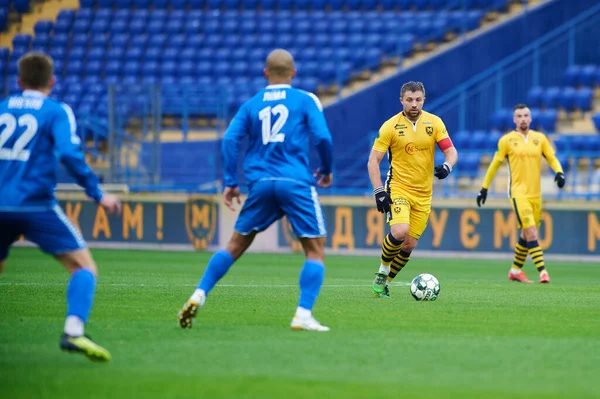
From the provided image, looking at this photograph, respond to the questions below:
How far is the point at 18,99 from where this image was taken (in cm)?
719

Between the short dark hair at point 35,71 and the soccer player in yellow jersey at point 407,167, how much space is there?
5216 mm

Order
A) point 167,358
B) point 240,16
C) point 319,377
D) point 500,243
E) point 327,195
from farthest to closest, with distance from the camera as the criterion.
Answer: point 240,16
point 327,195
point 500,243
point 167,358
point 319,377

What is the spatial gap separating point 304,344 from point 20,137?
235cm

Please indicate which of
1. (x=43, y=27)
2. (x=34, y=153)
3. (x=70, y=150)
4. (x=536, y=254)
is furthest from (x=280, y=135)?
(x=43, y=27)

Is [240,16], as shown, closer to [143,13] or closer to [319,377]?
[143,13]

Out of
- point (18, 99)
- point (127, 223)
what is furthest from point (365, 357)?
point (127, 223)

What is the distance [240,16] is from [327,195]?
10379mm

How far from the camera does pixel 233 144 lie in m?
8.62

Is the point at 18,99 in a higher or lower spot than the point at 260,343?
higher

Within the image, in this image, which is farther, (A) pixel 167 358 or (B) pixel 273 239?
(B) pixel 273 239

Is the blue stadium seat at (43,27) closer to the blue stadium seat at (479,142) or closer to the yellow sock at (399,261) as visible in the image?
the blue stadium seat at (479,142)

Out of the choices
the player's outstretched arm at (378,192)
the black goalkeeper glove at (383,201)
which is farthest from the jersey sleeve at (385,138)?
the black goalkeeper glove at (383,201)

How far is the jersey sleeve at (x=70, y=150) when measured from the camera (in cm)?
700

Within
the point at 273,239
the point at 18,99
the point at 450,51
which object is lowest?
the point at 273,239
